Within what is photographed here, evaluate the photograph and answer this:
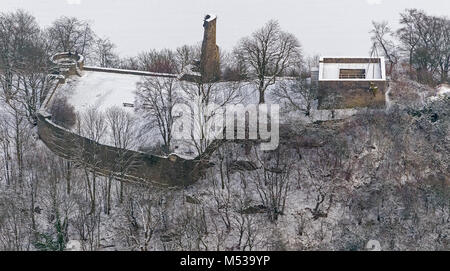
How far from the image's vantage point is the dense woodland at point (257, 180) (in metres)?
69.0

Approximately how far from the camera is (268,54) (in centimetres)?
7662

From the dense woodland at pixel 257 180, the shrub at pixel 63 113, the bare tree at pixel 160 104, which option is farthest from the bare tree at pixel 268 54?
the shrub at pixel 63 113

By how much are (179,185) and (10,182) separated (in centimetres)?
1133

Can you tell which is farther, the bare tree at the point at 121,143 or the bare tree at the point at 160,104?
the bare tree at the point at 160,104

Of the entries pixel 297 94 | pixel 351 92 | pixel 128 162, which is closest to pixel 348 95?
pixel 351 92

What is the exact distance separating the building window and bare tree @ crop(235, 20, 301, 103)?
3.17 meters

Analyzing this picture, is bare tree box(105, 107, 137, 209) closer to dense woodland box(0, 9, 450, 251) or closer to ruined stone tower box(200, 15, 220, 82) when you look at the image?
dense woodland box(0, 9, 450, 251)

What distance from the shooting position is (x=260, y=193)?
71.4 meters

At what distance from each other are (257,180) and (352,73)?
36.6 feet

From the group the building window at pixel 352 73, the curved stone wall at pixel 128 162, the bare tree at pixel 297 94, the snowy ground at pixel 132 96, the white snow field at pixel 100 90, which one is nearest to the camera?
the curved stone wall at pixel 128 162

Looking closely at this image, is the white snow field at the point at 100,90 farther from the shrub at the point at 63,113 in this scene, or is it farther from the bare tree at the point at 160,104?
the bare tree at the point at 160,104

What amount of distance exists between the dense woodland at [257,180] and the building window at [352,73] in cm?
235
